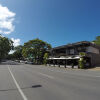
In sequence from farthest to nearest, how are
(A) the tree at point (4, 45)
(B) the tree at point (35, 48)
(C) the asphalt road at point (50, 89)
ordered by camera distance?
(A) the tree at point (4, 45) → (B) the tree at point (35, 48) → (C) the asphalt road at point (50, 89)

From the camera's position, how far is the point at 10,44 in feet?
226

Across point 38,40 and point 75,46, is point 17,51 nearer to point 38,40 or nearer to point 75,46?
point 38,40

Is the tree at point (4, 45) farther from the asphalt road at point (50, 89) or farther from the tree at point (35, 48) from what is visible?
the asphalt road at point (50, 89)

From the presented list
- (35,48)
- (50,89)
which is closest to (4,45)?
(35,48)

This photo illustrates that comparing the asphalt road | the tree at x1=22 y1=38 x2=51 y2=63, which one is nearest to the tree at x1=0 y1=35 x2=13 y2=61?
the tree at x1=22 y1=38 x2=51 y2=63

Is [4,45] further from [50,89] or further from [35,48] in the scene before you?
[50,89]

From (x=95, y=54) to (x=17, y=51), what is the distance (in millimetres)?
88298

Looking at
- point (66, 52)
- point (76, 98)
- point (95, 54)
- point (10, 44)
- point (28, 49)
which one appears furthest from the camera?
point (10, 44)

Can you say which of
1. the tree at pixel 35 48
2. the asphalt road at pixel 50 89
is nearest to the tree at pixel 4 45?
the tree at pixel 35 48

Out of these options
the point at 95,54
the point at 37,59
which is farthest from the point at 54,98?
the point at 37,59

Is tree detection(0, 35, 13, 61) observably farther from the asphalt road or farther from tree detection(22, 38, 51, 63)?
the asphalt road

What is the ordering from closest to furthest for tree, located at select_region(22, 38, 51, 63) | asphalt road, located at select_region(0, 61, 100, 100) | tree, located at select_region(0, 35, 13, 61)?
1. asphalt road, located at select_region(0, 61, 100, 100)
2. tree, located at select_region(22, 38, 51, 63)
3. tree, located at select_region(0, 35, 13, 61)

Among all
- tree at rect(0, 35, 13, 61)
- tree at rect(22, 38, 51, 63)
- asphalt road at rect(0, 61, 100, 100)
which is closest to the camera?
asphalt road at rect(0, 61, 100, 100)

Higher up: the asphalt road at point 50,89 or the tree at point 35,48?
the tree at point 35,48
